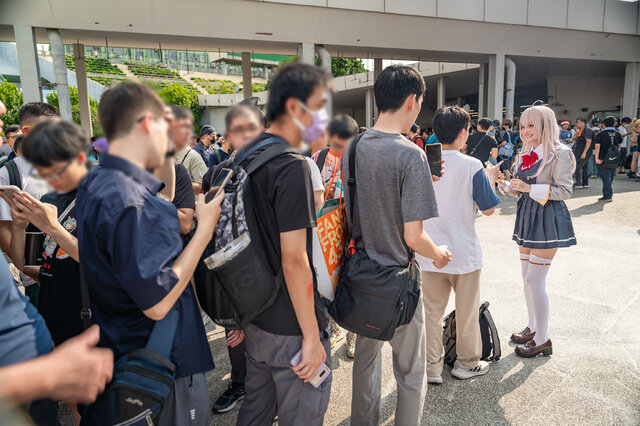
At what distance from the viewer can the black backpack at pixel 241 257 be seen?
4.17 feet

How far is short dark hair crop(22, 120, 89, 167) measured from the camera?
68cm

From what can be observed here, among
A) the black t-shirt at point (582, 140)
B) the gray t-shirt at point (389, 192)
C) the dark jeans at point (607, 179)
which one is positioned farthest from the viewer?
the black t-shirt at point (582, 140)

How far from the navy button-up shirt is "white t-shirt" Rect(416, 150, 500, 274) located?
6.17ft

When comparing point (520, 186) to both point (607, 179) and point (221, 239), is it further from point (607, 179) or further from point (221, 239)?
point (607, 179)

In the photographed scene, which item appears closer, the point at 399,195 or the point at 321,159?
the point at 399,195

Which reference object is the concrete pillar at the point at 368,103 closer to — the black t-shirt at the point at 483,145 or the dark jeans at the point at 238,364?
the black t-shirt at the point at 483,145

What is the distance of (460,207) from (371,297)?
3.83ft

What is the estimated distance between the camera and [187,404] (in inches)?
53.9

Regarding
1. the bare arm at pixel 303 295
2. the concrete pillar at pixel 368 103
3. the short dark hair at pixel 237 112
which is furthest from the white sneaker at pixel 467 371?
the concrete pillar at pixel 368 103

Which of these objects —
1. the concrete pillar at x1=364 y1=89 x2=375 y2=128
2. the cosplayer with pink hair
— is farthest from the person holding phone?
the concrete pillar at x1=364 y1=89 x2=375 y2=128

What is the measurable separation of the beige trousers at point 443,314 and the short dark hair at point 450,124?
0.97 metres

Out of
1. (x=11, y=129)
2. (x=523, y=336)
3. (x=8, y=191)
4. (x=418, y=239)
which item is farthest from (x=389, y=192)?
(x=11, y=129)

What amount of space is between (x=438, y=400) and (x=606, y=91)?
3068 cm

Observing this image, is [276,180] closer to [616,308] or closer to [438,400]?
[438,400]
